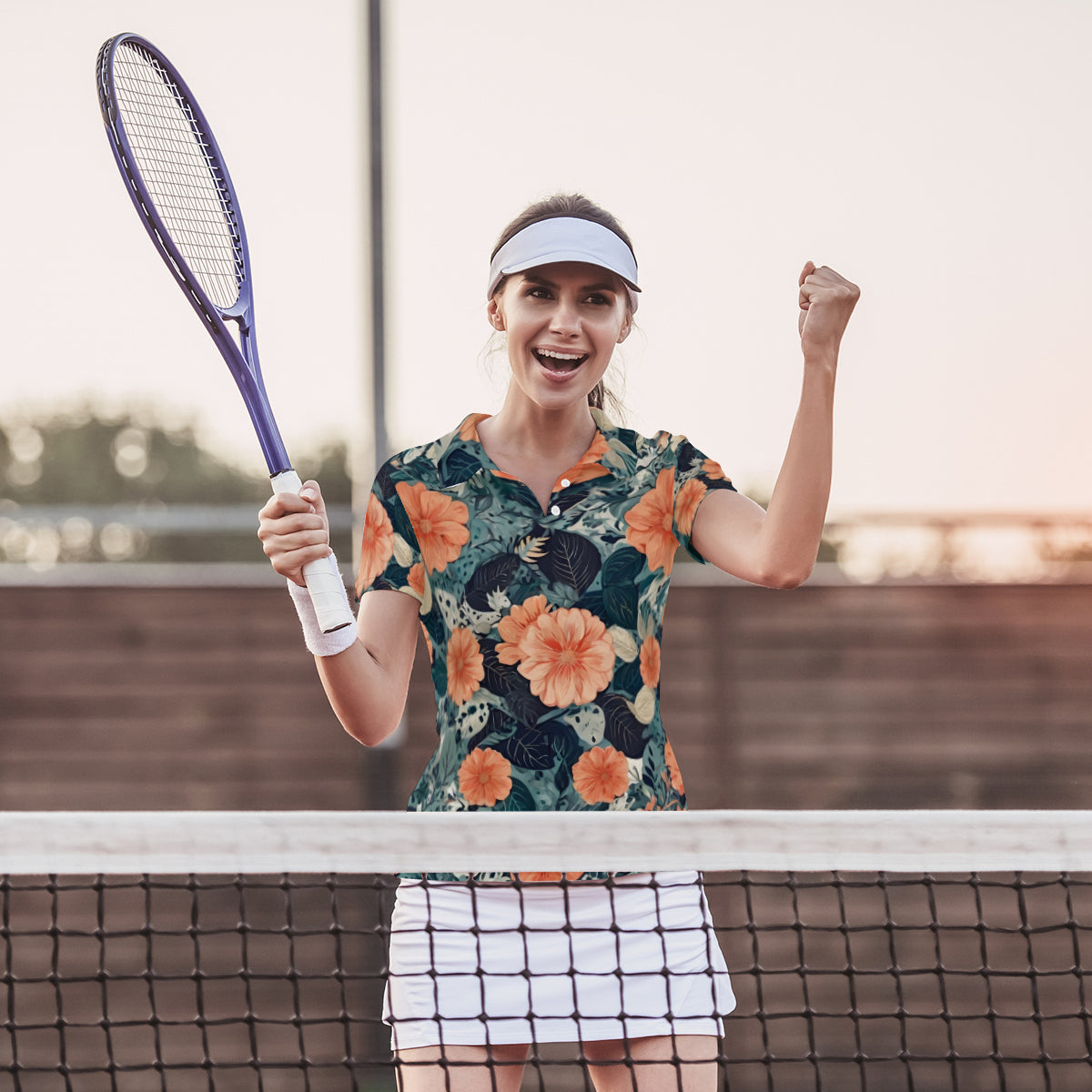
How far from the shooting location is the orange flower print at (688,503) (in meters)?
1.59

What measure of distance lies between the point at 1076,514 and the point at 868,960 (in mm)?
1876

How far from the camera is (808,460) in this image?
1.50 meters

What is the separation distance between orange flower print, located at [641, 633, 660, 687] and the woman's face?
28 centimetres

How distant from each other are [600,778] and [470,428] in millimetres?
440

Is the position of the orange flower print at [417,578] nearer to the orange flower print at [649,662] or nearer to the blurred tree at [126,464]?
the orange flower print at [649,662]

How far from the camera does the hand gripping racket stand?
6.01 ft

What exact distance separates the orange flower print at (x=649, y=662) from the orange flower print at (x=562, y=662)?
0.14 ft

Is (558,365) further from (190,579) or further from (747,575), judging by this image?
(190,579)

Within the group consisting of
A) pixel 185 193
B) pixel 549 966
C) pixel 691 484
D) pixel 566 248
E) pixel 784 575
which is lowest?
pixel 549 966

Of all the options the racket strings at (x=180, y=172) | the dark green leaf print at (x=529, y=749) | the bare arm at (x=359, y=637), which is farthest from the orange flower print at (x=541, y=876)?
the racket strings at (x=180, y=172)

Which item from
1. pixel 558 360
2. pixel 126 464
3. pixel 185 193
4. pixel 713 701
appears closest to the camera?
pixel 558 360

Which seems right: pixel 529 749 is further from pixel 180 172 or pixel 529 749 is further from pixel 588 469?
pixel 180 172

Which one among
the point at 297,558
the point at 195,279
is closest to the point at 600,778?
the point at 297,558

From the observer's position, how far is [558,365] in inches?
61.8
